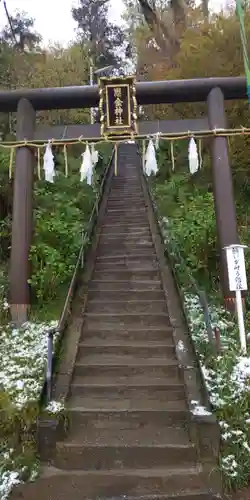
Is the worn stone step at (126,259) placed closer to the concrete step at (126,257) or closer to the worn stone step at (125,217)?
the concrete step at (126,257)

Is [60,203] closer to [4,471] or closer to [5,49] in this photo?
[4,471]

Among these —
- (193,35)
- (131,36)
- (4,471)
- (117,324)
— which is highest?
(131,36)

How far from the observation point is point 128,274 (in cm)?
988

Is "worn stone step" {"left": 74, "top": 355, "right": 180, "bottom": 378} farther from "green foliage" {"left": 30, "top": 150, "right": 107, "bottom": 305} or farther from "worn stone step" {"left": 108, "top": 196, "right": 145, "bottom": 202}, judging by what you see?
"worn stone step" {"left": 108, "top": 196, "right": 145, "bottom": 202}

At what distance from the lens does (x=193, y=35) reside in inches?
576

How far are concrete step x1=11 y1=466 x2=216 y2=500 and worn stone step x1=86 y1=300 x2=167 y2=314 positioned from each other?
345cm

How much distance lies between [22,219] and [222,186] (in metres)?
4.44

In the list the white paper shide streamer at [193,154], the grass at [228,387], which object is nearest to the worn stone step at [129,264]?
the grass at [228,387]

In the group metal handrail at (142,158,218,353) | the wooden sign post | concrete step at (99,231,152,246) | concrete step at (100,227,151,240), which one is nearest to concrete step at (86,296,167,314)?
metal handrail at (142,158,218,353)

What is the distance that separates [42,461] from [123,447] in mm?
1048

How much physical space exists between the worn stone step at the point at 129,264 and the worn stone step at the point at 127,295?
3.73 feet

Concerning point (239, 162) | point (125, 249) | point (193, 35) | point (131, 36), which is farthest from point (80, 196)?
point (131, 36)

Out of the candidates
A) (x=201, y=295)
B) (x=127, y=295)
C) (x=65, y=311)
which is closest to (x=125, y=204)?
(x=127, y=295)

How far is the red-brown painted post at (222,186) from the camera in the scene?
9170 mm
